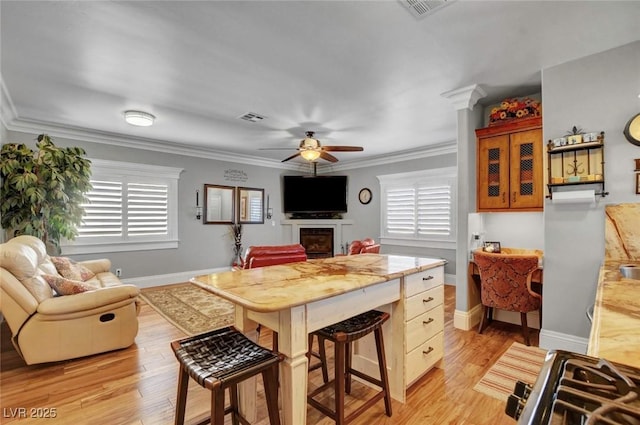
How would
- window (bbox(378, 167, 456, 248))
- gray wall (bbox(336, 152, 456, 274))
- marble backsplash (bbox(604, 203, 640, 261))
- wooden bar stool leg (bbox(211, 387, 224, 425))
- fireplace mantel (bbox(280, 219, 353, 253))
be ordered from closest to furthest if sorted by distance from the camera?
wooden bar stool leg (bbox(211, 387, 224, 425)), marble backsplash (bbox(604, 203, 640, 261)), window (bbox(378, 167, 456, 248)), gray wall (bbox(336, 152, 456, 274)), fireplace mantel (bbox(280, 219, 353, 253))

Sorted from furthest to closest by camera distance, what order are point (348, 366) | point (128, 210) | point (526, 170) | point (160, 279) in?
point (160, 279), point (128, 210), point (526, 170), point (348, 366)

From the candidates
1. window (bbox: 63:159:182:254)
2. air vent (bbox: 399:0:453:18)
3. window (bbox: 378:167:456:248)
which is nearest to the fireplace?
window (bbox: 378:167:456:248)

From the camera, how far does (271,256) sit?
127 inches

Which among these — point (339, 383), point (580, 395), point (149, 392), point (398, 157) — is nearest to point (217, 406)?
point (339, 383)

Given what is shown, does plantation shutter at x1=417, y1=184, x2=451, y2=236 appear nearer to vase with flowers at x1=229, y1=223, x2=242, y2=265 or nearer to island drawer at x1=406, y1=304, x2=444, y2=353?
island drawer at x1=406, y1=304, x2=444, y2=353

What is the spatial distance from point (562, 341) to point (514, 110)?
2.36m

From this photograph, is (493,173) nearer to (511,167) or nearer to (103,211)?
(511,167)

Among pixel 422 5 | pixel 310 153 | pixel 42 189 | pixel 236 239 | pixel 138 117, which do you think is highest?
pixel 422 5

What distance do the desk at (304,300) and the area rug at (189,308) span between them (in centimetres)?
145

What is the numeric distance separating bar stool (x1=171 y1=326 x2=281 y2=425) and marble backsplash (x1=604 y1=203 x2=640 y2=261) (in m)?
2.81

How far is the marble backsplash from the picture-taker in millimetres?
2273

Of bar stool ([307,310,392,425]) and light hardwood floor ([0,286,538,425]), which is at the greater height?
bar stool ([307,310,392,425])

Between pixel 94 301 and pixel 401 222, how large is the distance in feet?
17.1

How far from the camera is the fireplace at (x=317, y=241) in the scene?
708cm
